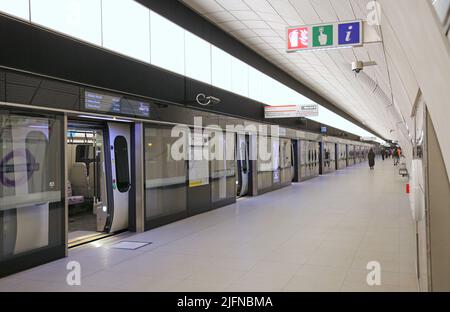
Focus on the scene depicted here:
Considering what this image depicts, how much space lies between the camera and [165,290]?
4156 mm

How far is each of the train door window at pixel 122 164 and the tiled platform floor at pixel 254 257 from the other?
964 millimetres

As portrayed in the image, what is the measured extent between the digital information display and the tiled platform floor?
214 centimetres

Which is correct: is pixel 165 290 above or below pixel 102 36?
below

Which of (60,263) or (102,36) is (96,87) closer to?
(102,36)

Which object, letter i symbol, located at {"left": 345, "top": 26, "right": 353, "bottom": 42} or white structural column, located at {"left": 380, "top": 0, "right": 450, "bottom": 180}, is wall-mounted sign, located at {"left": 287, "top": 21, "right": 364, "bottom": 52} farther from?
white structural column, located at {"left": 380, "top": 0, "right": 450, "bottom": 180}

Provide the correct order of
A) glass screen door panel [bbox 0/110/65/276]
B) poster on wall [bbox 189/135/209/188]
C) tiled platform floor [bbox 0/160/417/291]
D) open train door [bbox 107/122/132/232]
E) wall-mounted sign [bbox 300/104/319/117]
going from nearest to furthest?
tiled platform floor [bbox 0/160/417/291], glass screen door panel [bbox 0/110/65/276], open train door [bbox 107/122/132/232], poster on wall [bbox 189/135/209/188], wall-mounted sign [bbox 300/104/319/117]

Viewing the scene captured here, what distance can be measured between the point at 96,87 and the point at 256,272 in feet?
11.8

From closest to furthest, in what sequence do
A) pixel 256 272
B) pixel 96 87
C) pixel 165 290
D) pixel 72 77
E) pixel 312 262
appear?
pixel 165 290, pixel 256 272, pixel 312 262, pixel 72 77, pixel 96 87

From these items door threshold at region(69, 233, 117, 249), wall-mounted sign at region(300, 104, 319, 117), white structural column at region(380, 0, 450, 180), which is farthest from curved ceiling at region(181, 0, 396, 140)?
door threshold at region(69, 233, 117, 249)

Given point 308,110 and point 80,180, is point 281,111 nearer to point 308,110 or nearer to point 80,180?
point 308,110

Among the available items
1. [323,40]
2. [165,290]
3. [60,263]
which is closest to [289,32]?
[323,40]

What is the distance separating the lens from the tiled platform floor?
4.33 m

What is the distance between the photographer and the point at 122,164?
23.5ft
